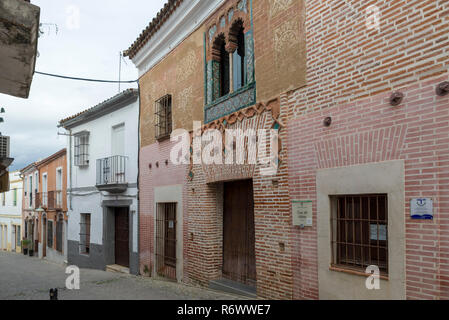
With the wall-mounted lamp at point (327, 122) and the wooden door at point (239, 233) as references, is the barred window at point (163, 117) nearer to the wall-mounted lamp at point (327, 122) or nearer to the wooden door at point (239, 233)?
the wooden door at point (239, 233)

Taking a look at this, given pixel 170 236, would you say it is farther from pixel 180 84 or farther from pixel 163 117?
pixel 180 84

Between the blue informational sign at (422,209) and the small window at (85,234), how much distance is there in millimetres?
13280

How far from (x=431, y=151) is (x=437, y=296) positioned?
1.49 metres

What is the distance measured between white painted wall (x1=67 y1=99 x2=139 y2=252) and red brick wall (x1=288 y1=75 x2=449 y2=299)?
767cm

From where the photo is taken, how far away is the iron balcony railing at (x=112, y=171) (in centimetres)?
1249

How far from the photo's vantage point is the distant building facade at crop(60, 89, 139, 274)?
12141mm

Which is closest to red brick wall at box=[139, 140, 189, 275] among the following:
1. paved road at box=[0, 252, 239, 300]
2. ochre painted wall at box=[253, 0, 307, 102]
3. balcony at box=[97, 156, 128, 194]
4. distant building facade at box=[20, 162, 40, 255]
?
paved road at box=[0, 252, 239, 300]

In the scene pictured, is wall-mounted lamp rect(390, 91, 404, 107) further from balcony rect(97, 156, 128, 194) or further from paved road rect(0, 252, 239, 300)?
balcony rect(97, 156, 128, 194)

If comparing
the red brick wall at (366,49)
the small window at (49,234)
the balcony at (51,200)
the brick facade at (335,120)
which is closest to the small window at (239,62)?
the brick facade at (335,120)

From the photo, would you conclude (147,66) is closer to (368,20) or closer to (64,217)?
(368,20)

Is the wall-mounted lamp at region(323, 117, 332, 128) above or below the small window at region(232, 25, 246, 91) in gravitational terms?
below

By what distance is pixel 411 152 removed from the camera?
14.1 feet

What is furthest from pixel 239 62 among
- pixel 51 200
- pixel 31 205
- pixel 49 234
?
pixel 31 205
